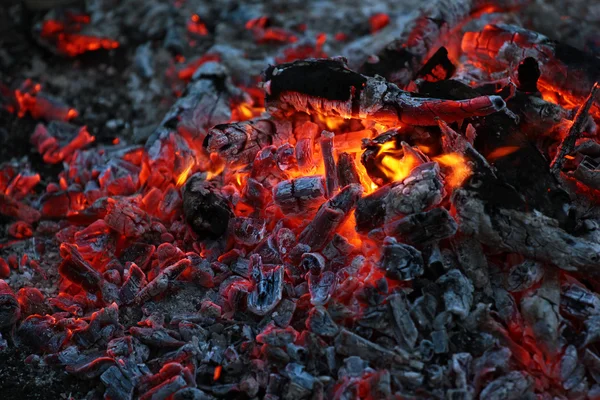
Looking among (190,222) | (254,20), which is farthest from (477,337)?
(254,20)

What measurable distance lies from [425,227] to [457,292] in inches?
9.9

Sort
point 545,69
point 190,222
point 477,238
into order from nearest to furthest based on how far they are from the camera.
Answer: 1. point 477,238
2. point 190,222
3. point 545,69

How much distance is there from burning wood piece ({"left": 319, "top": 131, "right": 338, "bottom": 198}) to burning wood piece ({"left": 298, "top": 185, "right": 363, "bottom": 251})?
94mm

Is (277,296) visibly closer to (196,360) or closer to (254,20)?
(196,360)

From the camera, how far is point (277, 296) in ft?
7.60

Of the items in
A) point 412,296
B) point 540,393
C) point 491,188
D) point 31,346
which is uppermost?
point 491,188

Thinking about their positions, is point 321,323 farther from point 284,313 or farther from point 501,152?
point 501,152

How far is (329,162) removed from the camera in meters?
2.61

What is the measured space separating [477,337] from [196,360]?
977mm

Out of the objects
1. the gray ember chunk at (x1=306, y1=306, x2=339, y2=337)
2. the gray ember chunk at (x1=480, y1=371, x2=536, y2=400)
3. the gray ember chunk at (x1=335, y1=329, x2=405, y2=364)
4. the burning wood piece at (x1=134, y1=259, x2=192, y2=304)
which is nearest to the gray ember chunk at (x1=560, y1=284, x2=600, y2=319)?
the gray ember chunk at (x1=480, y1=371, x2=536, y2=400)

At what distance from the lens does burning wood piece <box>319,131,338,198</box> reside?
8.43ft

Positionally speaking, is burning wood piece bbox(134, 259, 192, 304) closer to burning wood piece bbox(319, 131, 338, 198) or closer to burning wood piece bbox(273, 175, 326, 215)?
burning wood piece bbox(273, 175, 326, 215)

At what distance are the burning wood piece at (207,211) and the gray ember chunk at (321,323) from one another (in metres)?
0.64

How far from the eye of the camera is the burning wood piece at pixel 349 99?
95.8 inches
